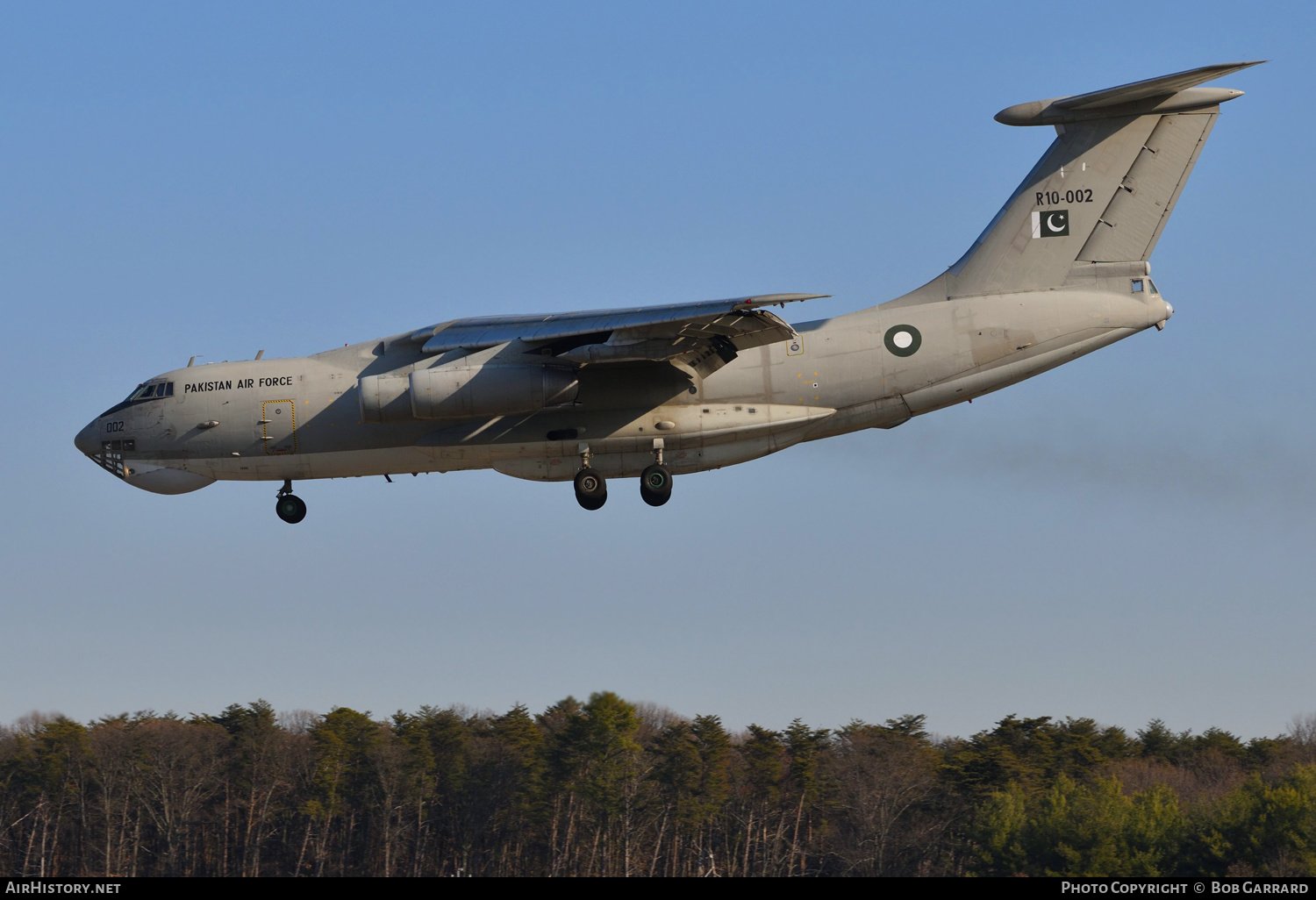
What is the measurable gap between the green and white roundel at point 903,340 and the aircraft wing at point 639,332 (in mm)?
1617

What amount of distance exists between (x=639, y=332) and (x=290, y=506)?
6243 mm

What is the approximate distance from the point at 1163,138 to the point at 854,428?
19.6 feet

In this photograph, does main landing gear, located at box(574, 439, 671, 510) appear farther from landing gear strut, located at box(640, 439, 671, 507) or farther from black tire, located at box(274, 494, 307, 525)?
black tire, located at box(274, 494, 307, 525)

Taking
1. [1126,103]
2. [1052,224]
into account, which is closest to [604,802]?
[1052,224]

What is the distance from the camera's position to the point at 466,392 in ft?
63.5

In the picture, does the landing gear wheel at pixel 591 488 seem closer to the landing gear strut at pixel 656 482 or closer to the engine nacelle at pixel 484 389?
the landing gear strut at pixel 656 482

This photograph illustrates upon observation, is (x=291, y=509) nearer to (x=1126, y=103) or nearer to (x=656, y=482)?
(x=656, y=482)

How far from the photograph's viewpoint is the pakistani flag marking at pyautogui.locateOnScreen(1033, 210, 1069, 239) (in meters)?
20.8

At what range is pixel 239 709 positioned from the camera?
110ft

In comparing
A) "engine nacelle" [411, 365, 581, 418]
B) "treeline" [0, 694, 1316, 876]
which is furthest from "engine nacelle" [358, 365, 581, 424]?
"treeline" [0, 694, 1316, 876]

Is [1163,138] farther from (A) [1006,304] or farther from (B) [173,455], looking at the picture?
(B) [173,455]

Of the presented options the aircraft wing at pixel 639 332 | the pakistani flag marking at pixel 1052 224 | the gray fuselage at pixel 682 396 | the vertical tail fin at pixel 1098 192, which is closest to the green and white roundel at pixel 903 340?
the gray fuselage at pixel 682 396

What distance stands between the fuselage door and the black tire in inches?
38.5

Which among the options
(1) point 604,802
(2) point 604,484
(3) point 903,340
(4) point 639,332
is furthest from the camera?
(1) point 604,802
